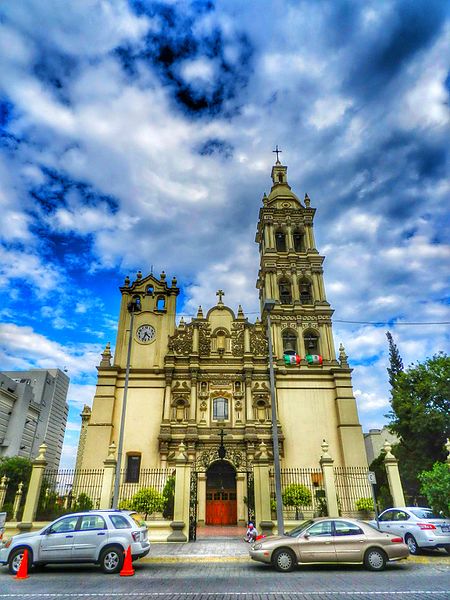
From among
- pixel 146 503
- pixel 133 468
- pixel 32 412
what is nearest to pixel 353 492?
pixel 146 503

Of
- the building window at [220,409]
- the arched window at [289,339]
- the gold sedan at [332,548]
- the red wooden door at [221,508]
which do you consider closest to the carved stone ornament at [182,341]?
the building window at [220,409]

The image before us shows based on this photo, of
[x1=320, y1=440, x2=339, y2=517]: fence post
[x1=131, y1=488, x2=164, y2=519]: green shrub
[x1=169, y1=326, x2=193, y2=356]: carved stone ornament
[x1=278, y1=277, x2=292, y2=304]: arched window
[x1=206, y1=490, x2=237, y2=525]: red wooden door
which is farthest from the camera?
[x1=278, y1=277, x2=292, y2=304]: arched window

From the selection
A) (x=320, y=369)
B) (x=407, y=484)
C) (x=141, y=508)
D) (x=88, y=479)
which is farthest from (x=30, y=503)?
(x=407, y=484)

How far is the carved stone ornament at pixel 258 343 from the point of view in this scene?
104ft

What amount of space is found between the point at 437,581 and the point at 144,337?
2574 cm

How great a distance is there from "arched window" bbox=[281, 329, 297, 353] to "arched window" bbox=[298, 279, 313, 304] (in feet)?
11.9

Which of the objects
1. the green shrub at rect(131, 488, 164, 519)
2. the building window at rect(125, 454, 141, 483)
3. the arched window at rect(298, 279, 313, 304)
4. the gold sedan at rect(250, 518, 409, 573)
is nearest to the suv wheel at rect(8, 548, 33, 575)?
the gold sedan at rect(250, 518, 409, 573)

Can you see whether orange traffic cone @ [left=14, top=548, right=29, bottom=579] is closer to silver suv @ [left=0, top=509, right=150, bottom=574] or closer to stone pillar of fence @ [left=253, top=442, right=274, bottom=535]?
silver suv @ [left=0, top=509, right=150, bottom=574]

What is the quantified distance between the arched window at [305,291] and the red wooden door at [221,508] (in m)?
17.3

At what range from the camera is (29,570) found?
33.5 feet

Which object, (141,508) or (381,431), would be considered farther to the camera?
(381,431)

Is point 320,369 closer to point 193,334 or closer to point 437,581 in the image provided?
point 193,334

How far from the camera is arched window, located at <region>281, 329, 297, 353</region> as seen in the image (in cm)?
3294

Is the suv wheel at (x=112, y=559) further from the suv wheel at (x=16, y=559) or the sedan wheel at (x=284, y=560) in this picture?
the sedan wheel at (x=284, y=560)
